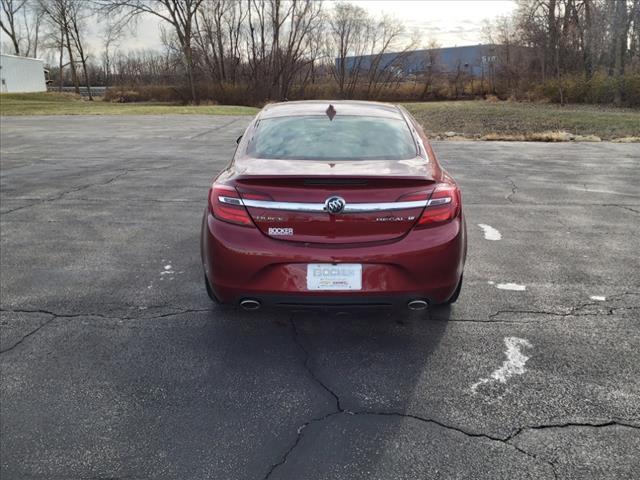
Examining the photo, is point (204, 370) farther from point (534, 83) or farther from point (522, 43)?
point (522, 43)

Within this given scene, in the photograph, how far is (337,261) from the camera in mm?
3012

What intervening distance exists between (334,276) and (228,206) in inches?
30.3

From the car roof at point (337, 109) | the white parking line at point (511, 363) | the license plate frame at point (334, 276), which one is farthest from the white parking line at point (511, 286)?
the license plate frame at point (334, 276)

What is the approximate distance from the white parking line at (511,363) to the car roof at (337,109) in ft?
6.39

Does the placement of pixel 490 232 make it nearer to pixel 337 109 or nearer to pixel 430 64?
pixel 337 109

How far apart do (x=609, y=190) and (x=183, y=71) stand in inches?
1963

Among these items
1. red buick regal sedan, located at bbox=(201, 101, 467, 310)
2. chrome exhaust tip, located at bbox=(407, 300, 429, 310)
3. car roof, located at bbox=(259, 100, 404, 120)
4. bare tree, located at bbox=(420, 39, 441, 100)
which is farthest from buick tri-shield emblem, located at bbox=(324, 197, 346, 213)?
bare tree, located at bbox=(420, 39, 441, 100)

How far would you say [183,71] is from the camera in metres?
52.0

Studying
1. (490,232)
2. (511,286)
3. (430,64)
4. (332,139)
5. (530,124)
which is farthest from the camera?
(430,64)

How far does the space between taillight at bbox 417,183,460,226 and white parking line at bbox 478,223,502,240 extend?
104 inches

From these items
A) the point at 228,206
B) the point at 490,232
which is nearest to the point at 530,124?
the point at 490,232

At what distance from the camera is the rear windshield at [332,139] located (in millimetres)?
3564

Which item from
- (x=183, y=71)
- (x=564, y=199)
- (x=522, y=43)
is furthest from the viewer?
(x=183, y=71)

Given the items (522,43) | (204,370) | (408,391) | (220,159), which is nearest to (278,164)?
(204,370)
